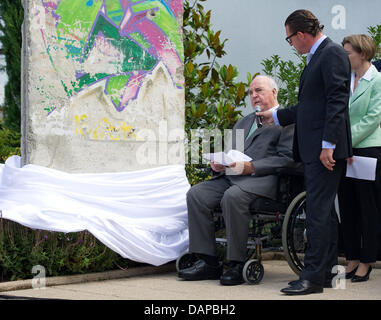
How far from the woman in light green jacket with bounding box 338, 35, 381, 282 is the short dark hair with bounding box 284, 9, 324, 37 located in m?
0.62

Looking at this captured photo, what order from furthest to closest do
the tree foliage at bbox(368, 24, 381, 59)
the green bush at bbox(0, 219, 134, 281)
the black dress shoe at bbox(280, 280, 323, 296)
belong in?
the tree foliage at bbox(368, 24, 381, 59)
the green bush at bbox(0, 219, 134, 281)
the black dress shoe at bbox(280, 280, 323, 296)

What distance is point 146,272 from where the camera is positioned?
529 cm

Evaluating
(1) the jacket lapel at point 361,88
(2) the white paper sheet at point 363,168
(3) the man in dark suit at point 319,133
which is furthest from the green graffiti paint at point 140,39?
(2) the white paper sheet at point 363,168

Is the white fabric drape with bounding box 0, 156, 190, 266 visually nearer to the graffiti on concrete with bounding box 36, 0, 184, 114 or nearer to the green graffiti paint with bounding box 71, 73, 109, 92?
the graffiti on concrete with bounding box 36, 0, 184, 114

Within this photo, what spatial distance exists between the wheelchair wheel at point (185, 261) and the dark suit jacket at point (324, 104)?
1.34 m

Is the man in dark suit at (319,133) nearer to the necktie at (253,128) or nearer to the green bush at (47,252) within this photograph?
the necktie at (253,128)

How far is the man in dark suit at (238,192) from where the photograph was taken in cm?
478

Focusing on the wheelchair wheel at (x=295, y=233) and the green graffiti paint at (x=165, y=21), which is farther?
the green graffiti paint at (x=165, y=21)

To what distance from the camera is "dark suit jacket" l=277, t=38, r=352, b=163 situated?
423cm

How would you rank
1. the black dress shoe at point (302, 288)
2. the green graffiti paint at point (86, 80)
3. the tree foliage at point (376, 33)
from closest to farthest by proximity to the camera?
1. the black dress shoe at point (302, 288)
2. the green graffiti paint at point (86, 80)
3. the tree foliage at point (376, 33)

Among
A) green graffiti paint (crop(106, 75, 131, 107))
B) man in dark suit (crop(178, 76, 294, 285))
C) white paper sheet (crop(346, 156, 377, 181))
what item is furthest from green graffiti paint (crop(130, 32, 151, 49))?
white paper sheet (crop(346, 156, 377, 181))

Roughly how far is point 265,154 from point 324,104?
0.86 m

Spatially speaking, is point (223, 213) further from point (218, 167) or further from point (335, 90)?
point (335, 90)

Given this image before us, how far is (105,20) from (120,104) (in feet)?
2.28
